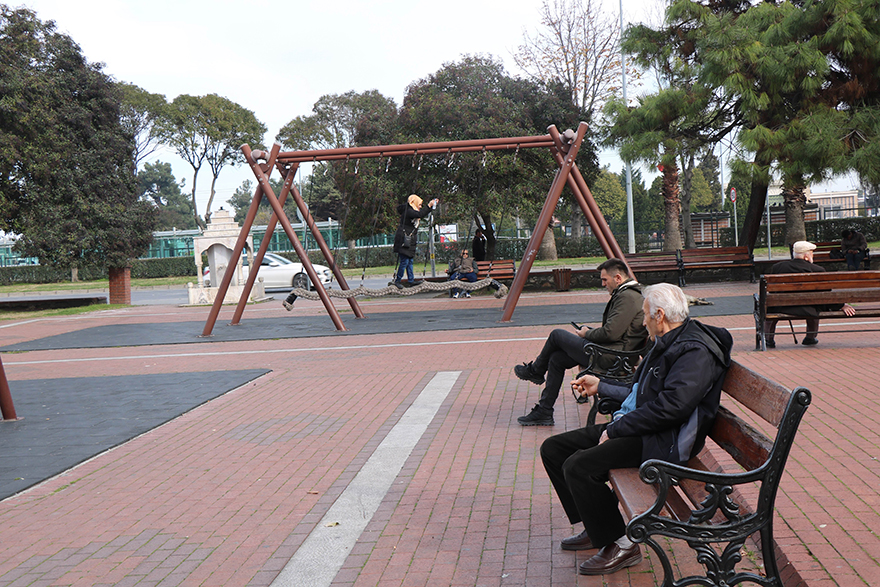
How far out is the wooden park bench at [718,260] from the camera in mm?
18984

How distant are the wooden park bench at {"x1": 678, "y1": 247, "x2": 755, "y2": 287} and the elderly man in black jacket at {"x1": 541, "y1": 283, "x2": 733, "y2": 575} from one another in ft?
53.2

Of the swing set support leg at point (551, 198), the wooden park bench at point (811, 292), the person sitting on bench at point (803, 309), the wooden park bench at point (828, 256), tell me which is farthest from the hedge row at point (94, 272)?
the wooden park bench at point (811, 292)

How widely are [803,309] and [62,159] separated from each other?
20284 mm

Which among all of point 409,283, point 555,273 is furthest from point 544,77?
point 409,283

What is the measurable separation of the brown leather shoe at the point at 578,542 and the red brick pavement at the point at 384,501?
52 mm

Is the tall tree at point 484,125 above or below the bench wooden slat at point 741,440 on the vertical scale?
above

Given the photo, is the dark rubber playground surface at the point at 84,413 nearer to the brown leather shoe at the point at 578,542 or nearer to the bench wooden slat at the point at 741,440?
the brown leather shoe at the point at 578,542

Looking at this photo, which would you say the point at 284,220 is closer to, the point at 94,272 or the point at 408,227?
the point at 408,227

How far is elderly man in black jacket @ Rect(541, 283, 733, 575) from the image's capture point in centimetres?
324

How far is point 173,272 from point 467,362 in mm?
40581

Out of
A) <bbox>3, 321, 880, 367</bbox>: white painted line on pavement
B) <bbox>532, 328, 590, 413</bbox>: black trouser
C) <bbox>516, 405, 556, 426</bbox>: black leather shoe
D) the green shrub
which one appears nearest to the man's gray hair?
<bbox>532, 328, 590, 413</bbox>: black trouser

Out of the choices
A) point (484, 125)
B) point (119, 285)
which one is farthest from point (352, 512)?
point (484, 125)

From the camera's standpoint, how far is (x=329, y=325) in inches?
573

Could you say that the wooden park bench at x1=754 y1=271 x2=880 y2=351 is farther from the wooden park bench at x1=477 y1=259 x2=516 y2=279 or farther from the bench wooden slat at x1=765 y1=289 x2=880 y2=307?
the wooden park bench at x1=477 y1=259 x2=516 y2=279
